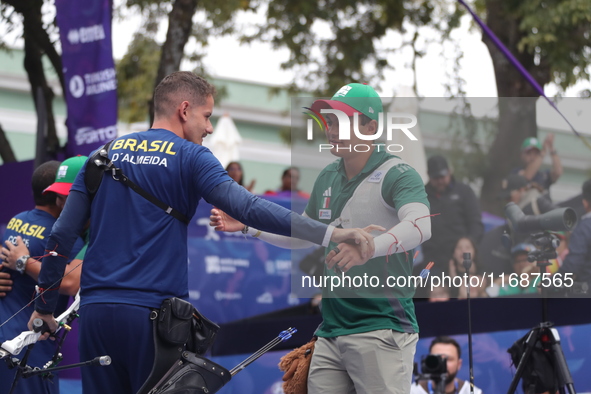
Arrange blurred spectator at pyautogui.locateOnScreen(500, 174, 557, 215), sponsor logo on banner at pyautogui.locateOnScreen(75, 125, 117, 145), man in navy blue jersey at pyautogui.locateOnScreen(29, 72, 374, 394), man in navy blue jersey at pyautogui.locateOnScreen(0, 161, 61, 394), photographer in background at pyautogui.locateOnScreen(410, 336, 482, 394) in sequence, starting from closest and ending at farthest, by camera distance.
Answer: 1. man in navy blue jersey at pyautogui.locateOnScreen(29, 72, 374, 394)
2. man in navy blue jersey at pyautogui.locateOnScreen(0, 161, 61, 394)
3. blurred spectator at pyautogui.locateOnScreen(500, 174, 557, 215)
4. photographer in background at pyautogui.locateOnScreen(410, 336, 482, 394)
5. sponsor logo on banner at pyautogui.locateOnScreen(75, 125, 117, 145)

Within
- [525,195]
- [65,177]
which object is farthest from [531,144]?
[65,177]

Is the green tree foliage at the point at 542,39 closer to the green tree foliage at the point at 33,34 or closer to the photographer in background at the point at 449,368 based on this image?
the photographer in background at the point at 449,368

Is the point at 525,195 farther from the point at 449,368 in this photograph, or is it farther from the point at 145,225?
the point at 145,225

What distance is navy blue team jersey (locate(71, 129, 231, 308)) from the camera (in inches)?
143

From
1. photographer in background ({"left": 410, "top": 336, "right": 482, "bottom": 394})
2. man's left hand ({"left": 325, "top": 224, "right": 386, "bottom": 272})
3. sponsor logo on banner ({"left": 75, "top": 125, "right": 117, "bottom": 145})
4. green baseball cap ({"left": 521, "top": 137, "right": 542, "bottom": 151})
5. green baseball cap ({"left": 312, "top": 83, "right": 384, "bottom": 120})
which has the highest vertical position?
sponsor logo on banner ({"left": 75, "top": 125, "right": 117, "bottom": 145})

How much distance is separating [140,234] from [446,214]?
6.08 feet

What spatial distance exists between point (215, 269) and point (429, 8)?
7.47 meters

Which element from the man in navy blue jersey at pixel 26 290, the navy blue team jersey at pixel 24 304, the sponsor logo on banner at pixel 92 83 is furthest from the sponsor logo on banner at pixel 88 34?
the navy blue team jersey at pixel 24 304

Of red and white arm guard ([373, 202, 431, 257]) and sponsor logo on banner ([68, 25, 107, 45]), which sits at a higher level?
sponsor logo on banner ([68, 25, 107, 45])

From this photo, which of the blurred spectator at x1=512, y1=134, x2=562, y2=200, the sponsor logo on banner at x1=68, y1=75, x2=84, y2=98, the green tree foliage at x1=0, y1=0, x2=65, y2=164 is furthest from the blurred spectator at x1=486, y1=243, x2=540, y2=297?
the green tree foliage at x1=0, y1=0, x2=65, y2=164

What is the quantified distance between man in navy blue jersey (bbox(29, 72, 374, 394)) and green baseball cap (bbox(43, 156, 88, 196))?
1.06m

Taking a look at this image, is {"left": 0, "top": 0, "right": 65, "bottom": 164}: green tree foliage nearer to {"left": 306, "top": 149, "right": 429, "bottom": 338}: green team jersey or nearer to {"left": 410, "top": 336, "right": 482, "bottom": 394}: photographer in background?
{"left": 410, "top": 336, "right": 482, "bottom": 394}: photographer in background

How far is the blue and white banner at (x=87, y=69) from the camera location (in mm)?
7750

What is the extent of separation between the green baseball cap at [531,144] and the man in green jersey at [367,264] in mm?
1270
